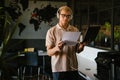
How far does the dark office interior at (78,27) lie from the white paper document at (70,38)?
44cm

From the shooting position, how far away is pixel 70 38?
295cm

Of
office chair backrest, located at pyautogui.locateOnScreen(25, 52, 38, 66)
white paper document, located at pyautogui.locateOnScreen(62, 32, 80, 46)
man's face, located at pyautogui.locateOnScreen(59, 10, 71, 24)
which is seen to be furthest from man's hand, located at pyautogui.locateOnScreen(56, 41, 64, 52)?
office chair backrest, located at pyautogui.locateOnScreen(25, 52, 38, 66)

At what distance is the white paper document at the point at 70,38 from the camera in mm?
2920

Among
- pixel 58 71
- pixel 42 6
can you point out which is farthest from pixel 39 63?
pixel 58 71

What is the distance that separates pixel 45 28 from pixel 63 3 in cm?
114

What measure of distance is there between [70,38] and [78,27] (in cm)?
568

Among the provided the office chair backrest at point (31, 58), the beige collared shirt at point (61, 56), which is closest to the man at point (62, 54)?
the beige collared shirt at point (61, 56)

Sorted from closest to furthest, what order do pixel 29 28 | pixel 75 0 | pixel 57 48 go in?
1. pixel 57 48
2. pixel 75 0
3. pixel 29 28

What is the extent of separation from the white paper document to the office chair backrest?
4.49 metres

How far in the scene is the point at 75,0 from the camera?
357 inches

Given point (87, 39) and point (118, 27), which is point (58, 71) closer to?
point (87, 39)

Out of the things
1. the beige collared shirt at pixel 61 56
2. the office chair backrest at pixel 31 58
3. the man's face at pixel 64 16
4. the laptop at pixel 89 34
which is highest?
the man's face at pixel 64 16

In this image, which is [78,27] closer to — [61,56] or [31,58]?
[31,58]

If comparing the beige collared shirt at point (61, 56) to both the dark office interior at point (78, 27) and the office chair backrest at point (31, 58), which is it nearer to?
the dark office interior at point (78, 27)
